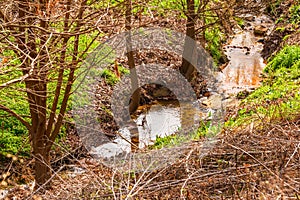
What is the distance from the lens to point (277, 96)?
7898 millimetres

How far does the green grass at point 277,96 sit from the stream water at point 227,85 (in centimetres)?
106

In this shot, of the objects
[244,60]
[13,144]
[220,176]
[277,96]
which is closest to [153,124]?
[277,96]

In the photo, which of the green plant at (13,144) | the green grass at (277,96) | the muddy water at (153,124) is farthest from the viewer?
the muddy water at (153,124)

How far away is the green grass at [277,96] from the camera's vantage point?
20.6ft

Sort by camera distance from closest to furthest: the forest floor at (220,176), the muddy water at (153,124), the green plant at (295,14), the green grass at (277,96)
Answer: the forest floor at (220,176) < the green grass at (277,96) < the muddy water at (153,124) < the green plant at (295,14)

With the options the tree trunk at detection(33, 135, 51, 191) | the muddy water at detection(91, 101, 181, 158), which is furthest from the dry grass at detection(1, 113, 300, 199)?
the muddy water at detection(91, 101, 181, 158)

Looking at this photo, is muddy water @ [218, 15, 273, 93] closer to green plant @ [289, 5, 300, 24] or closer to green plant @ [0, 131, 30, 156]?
green plant @ [289, 5, 300, 24]

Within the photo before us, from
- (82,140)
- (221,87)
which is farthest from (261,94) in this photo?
(82,140)

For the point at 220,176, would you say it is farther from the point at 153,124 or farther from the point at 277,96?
the point at 153,124

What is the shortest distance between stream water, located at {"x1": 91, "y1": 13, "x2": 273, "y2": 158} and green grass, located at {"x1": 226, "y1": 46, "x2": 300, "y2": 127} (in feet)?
3.46

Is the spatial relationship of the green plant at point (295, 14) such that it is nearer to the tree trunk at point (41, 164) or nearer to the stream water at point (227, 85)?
the stream water at point (227, 85)

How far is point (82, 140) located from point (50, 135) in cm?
249

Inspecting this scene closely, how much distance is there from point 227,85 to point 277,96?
414cm

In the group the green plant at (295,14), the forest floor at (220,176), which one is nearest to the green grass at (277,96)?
the forest floor at (220,176)
